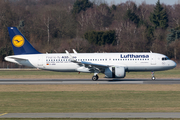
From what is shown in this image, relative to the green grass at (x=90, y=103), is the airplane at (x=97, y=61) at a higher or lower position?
higher

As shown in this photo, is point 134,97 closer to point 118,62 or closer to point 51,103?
point 51,103

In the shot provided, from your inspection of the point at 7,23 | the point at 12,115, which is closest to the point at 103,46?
the point at 7,23

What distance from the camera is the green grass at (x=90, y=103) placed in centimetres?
1830

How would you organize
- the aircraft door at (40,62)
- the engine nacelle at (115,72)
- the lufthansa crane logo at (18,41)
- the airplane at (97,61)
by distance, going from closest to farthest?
the engine nacelle at (115,72), the airplane at (97,61), the aircraft door at (40,62), the lufthansa crane logo at (18,41)

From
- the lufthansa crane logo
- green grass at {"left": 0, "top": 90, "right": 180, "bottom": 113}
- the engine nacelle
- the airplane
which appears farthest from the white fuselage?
green grass at {"left": 0, "top": 90, "right": 180, "bottom": 113}

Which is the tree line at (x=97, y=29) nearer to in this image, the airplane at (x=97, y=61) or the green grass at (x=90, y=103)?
the airplane at (x=97, y=61)

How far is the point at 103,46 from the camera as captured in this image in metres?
92.8

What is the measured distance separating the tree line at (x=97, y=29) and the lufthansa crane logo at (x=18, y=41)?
4051 cm

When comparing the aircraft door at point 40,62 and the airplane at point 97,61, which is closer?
the airplane at point 97,61

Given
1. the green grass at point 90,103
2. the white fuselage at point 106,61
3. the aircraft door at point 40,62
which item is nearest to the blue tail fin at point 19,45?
the white fuselage at point 106,61

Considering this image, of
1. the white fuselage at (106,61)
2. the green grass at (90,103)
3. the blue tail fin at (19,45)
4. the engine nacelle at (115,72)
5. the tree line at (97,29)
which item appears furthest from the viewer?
the tree line at (97,29)

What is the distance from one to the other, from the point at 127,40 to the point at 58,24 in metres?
28.8

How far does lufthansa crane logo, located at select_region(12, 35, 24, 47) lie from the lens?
42.9m

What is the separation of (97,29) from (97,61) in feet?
234
